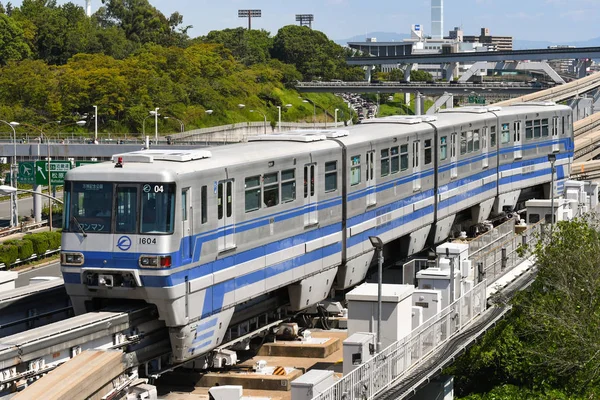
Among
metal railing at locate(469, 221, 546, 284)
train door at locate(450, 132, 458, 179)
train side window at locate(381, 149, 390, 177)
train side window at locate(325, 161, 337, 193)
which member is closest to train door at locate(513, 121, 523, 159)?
train door at locate(450, 132, 458, 179)

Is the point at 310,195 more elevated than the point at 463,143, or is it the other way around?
the point at 463,143

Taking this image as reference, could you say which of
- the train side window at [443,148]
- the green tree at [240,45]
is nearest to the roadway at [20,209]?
the train side window at [443,148]

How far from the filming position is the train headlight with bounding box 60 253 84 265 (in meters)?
20.7

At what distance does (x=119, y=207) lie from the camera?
20734 millimetres

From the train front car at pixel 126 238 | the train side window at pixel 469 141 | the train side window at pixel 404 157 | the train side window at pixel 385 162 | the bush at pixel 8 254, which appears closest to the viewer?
the train front car at pixel 126 238

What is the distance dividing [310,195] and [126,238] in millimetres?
5979

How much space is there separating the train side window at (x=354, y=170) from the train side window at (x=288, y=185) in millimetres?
3145

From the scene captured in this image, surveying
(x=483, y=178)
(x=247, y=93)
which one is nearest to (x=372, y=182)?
(x=483, y=178)

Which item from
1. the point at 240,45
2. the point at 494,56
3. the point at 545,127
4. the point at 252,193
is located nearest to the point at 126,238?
the point at 252,193

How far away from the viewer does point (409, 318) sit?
22734 mm

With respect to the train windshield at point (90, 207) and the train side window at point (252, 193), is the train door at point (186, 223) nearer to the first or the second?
the train windshield at point (90, 207)

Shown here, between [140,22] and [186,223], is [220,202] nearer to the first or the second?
[186,223]

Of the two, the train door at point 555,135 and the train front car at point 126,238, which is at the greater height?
the train door at point 555,135

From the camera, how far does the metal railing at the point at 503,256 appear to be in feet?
96.2
